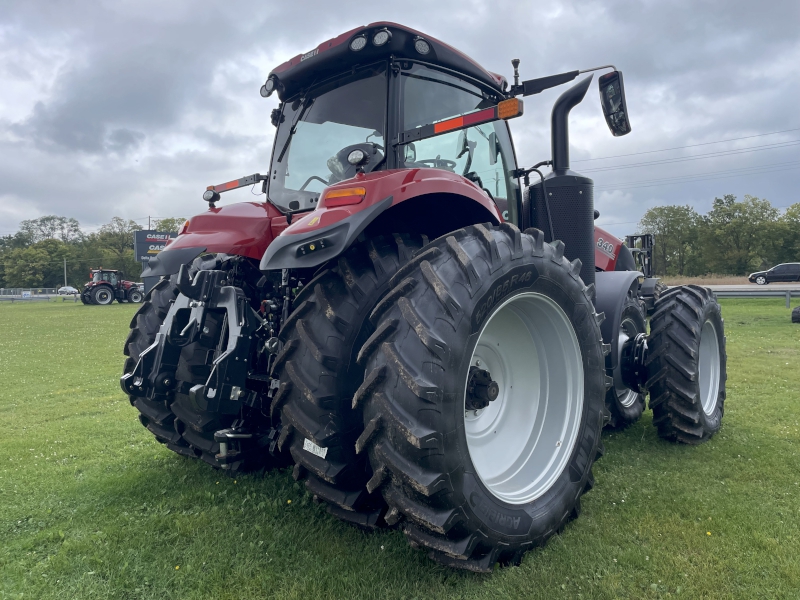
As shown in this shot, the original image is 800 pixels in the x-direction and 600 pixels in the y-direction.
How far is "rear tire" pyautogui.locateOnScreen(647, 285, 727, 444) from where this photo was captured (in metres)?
3.82

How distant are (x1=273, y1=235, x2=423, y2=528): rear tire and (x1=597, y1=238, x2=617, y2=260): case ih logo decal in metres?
3.63

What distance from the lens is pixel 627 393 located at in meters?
4.67

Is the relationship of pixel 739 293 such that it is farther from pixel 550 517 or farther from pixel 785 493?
pixel 550 517

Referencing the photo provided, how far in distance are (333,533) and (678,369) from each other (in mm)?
2687

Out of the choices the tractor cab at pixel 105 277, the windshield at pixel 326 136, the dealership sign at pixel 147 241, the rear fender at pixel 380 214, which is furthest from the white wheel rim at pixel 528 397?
the dealership sign at pixel 147 241

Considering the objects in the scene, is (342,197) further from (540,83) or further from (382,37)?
(540,83)

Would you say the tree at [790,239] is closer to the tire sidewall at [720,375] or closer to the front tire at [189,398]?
the tire sidewall at [720,375]

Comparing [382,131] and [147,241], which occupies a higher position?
[147,241]

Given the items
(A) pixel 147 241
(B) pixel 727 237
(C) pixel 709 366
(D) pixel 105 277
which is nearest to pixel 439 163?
(C) pixel 709 366

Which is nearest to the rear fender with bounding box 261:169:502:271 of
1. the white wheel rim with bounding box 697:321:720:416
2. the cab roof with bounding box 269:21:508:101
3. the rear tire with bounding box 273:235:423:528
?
the rear tire with bounding box 273:235:423:528

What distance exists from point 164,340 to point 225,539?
3.31 ft

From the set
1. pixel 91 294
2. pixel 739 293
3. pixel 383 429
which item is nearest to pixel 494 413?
pixel 383 429

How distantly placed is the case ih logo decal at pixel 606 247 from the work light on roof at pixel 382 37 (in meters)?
3.35

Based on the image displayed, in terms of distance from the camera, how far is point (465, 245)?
2.23 meters
